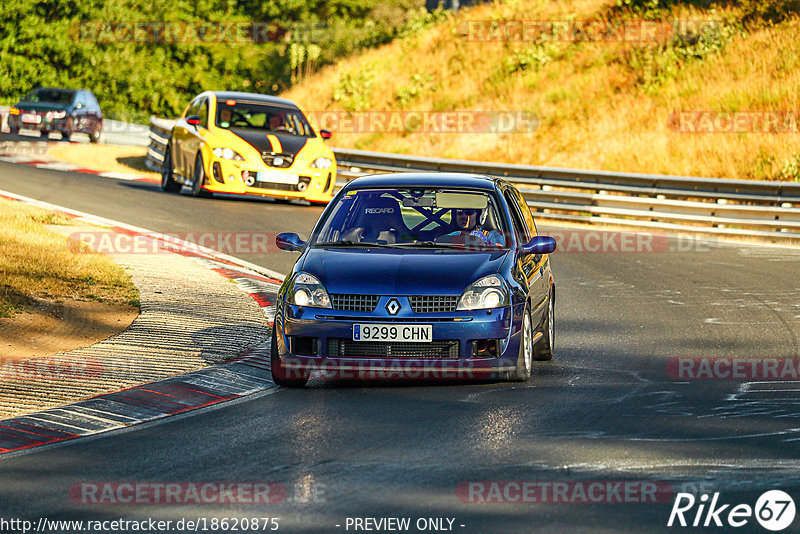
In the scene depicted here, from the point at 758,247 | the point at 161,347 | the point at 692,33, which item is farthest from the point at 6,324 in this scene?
the point at 692,33

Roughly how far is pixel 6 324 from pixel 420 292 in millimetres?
4231

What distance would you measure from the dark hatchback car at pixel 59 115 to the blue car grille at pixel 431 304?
2904cm

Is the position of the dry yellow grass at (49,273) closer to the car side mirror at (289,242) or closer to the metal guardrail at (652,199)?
the car side mirror at (289,242)

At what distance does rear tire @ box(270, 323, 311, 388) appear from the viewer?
8953 mm

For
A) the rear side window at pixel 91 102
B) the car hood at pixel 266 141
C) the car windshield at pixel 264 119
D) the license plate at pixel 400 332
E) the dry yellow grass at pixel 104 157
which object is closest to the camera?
the license plate at pixel 400 332

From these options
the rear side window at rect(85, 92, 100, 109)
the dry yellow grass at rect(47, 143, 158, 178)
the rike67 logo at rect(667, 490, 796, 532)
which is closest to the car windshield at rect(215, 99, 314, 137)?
the dry yellow grass at rect(47, 143, 158, 178)

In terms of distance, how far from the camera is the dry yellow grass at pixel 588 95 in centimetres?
2823

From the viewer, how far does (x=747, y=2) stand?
3659 cm

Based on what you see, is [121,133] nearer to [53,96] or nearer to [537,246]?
[53,96]

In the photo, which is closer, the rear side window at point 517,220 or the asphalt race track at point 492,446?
the asphalt race track at point 492,446

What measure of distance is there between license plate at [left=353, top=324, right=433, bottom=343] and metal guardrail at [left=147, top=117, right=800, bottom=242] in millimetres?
13113

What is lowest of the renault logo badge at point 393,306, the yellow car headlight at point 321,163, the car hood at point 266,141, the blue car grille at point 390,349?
the blue car grille at point 390,349

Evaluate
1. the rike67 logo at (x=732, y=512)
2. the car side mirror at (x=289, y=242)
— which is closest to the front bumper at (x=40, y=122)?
the car side mirror at (x=289, y=242)

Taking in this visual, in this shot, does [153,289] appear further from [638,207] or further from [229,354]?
[638,207]
